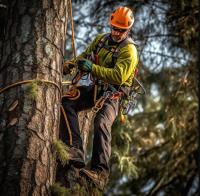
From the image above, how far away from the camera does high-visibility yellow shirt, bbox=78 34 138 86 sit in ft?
15.3

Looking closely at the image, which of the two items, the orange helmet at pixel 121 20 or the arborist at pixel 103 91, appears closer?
the arborist at pixel 103 91

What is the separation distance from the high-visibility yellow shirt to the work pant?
0.27 metres

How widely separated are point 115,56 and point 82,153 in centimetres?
92

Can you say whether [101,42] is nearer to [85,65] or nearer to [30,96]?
[85,65]

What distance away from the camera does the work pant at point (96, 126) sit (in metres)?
4.72

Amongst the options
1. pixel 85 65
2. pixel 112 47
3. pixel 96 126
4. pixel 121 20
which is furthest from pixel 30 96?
pixel 121 20

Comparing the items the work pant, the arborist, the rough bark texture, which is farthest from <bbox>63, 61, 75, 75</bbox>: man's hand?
the rough bark texture

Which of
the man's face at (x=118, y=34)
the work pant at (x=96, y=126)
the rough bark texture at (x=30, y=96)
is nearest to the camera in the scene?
the rough bark texture at (x=30, y=96)

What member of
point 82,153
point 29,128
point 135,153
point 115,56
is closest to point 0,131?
point 29,128

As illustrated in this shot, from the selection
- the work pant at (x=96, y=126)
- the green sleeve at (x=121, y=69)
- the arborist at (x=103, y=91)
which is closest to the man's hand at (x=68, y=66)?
the arborist at (x=103, y=91)

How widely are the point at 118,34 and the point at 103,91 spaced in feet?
1.71

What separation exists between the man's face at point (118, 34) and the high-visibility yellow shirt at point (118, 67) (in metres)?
0.09

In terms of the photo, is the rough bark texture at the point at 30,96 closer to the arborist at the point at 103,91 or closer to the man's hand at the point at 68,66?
the arborist at the point at 103,91

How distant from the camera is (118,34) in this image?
16.8 ft
